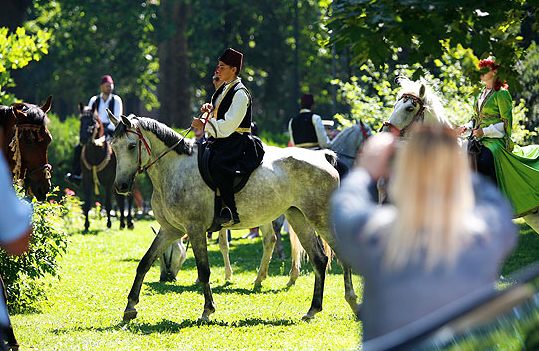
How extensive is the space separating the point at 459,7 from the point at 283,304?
454 centimetres

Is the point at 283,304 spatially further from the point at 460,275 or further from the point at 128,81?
the point at 128,81

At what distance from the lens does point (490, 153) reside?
10188mm

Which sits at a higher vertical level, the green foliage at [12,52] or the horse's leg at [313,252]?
the green foliage at [12,52]

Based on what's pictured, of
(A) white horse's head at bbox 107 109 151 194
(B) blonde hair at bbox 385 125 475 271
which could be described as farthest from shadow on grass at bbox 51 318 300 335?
(B) blonde hair at bbox 385 125 475 271

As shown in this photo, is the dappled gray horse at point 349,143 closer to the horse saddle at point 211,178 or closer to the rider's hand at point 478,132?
the rider's hand at point 478,132

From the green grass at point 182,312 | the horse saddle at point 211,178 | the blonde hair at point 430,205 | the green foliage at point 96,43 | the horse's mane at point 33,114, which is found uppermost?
the green foliage at point 96,43

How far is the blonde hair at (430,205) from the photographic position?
3.11 m

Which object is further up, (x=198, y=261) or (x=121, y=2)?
(x=121, y=2)

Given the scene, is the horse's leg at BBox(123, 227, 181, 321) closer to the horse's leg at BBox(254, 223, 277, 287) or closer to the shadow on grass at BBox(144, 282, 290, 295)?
the shadow on grass at BBox(144, 282, 290, 295)

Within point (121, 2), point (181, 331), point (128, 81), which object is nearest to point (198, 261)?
point (181, 331)

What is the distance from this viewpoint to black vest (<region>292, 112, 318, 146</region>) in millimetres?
14391

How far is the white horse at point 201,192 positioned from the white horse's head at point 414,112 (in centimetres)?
97

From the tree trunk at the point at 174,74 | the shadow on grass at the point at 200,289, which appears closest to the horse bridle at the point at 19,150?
the shadow on grass at the point at 200,289

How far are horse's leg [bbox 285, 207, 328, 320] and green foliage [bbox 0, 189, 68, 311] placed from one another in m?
2.98
